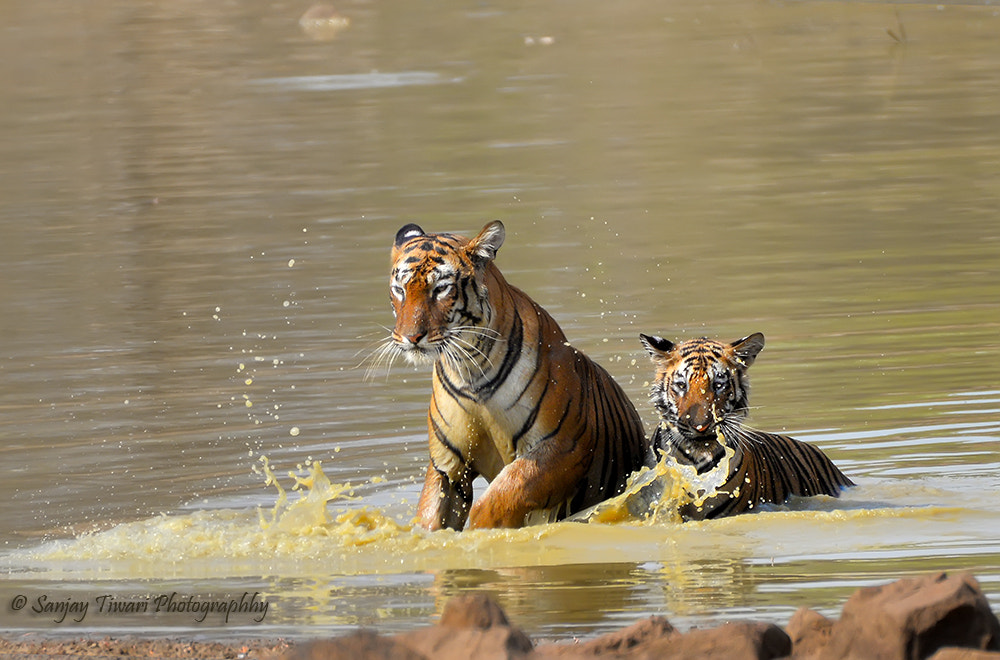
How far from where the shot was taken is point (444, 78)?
23.6 metres

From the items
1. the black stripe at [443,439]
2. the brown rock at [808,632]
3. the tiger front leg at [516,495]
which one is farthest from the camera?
the black stripe at [443,439]

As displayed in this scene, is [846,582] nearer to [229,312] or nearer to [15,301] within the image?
[229,312]

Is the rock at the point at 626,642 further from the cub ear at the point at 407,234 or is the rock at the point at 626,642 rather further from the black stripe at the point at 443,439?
the cub ear at the point at 407,234

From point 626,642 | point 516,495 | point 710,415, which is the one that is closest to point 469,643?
point 626,642

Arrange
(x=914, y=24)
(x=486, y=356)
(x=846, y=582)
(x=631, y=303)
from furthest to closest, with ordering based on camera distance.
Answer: (x=914, y=24), (x=631, y=303), (x=486, y=356), (x=846, y=582)

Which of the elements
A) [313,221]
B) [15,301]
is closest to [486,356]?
[15,301]

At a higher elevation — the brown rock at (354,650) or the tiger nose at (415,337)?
the tiger nose at (415,337)

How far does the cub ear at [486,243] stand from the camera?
262 inches

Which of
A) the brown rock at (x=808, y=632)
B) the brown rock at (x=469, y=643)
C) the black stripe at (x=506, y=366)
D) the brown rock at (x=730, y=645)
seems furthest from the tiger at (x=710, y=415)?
the brown rock at (x=469, y=643)

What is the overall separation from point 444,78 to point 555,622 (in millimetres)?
18483

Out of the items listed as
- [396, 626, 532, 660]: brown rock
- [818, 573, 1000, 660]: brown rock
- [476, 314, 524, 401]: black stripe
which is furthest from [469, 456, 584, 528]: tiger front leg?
[818, 573, 1000, 660]: brown rock

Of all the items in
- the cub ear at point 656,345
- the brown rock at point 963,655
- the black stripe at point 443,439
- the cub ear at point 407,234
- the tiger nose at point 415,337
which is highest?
the cub ear at point 407,234

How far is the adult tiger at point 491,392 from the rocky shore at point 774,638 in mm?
2002

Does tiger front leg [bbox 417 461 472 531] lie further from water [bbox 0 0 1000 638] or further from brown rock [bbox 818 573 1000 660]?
brown rock [bbox 818 573 1000 660]
